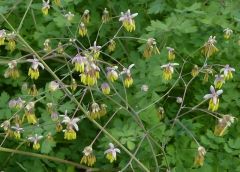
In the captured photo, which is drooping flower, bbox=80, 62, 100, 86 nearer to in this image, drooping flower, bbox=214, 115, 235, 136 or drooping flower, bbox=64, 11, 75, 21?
drooping flower, bbox=214, 115, 235, 136

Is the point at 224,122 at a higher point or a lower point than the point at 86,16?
lower

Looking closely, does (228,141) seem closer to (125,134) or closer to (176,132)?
(176,132)

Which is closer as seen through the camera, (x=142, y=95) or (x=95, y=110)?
(x=95, y=110)

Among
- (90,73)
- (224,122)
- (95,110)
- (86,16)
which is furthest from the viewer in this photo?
(86,16)

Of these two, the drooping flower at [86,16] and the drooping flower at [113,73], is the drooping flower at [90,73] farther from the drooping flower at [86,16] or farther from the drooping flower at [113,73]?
the drooping flower at [86,16]

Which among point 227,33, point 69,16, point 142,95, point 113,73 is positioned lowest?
point 142,95

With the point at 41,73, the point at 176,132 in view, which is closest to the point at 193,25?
the point at 176,132

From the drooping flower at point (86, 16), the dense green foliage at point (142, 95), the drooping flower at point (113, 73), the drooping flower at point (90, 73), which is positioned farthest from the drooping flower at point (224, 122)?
the drooping flower at point (86, 16)

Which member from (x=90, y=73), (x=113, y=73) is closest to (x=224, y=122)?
(x=113, y=73)

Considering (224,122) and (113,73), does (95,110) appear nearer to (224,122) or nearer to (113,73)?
(113,73)

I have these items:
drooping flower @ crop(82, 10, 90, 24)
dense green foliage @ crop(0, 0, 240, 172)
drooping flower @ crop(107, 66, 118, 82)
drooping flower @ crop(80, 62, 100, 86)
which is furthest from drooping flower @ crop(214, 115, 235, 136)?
drooping flower @ crop(82, 10, 90, 24)
